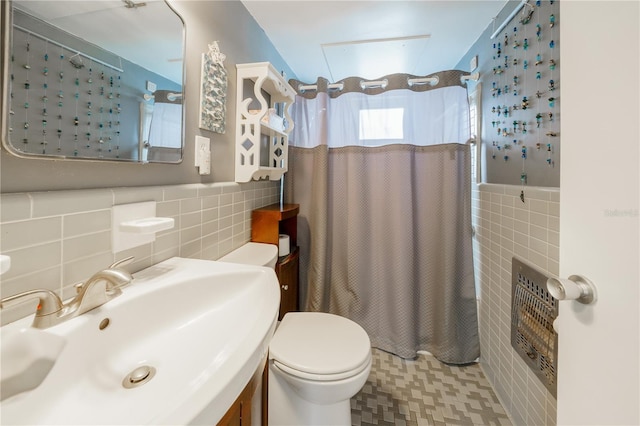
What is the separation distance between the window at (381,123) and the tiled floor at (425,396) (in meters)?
1.51

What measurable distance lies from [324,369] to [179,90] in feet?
3.86

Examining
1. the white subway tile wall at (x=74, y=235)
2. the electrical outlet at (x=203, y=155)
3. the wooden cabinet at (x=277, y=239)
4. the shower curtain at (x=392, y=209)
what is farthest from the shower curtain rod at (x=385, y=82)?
the white subway tile wall at (x=74, y=235)

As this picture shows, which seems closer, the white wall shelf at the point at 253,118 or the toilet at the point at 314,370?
the toilet at the point at 314,370

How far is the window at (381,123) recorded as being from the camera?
1716 millimetres

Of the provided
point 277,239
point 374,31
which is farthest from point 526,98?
point 277,239

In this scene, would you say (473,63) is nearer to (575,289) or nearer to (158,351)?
(575,289)

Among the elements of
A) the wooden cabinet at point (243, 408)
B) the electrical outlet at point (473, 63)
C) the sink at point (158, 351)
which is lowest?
the wooden cabinet at point (243, 408)

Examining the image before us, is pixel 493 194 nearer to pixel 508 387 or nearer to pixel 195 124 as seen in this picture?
pixel 508 387

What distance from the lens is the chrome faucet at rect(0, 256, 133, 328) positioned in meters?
0.46

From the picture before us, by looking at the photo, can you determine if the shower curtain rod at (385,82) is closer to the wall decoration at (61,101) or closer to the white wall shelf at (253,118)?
the white wall shelf at (253,118)

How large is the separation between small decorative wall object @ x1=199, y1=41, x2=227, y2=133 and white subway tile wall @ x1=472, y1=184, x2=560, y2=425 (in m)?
1.42

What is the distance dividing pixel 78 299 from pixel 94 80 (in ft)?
1.78

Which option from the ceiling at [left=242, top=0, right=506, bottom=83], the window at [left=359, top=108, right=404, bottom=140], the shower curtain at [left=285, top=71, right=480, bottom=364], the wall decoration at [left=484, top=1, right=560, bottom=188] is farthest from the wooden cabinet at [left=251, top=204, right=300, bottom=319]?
the wall decoration at [left=484, top=1, right=560, bottom=188]

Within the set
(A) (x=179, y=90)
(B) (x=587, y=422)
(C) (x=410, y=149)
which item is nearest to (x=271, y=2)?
(A) (x=179, y=90)
